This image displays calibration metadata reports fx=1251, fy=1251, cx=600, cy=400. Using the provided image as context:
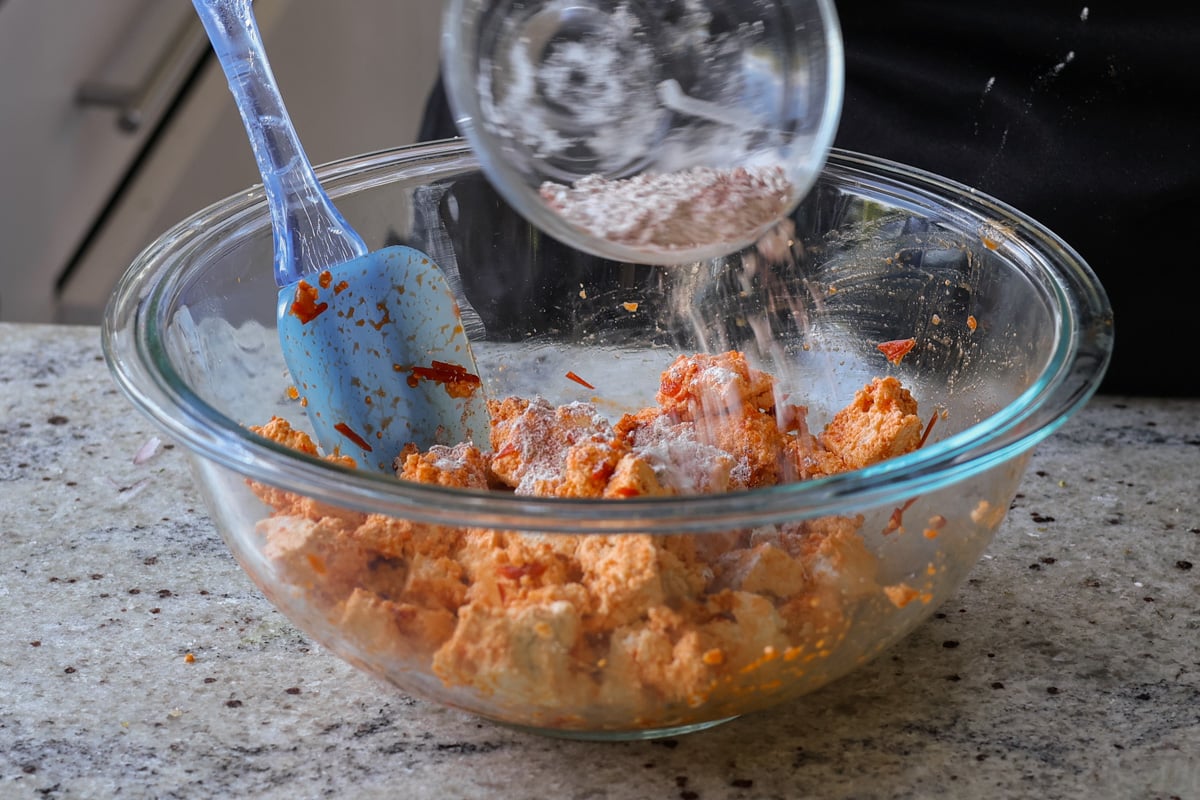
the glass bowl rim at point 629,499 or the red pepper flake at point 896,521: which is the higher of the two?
the glass bowl rim at point 629,499

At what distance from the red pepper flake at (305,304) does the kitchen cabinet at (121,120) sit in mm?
1921

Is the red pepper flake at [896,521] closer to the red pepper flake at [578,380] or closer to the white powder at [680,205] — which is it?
the white powder at [680,205]

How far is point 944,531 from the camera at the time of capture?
876 millimetres

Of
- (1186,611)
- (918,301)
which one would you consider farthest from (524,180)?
(1186,611)

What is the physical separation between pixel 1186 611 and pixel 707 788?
1.63 feet

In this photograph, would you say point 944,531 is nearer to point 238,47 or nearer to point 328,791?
point 328,791

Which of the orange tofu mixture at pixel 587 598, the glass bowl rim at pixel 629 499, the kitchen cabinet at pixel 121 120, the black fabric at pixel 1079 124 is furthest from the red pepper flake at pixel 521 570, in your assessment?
the kitchen cabinet at pixel 121 120

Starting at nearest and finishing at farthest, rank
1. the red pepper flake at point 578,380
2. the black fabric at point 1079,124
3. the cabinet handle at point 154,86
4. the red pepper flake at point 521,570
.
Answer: the red pepper flake at point 521,570 < the red pepper flake at point 578,380 < the black fabric at point 1079,124 < the cabinet handle at point 154,86

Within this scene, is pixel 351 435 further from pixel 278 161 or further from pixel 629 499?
pixel 629 499

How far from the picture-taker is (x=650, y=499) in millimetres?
737

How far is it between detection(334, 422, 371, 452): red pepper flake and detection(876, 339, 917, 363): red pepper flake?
50 centimetres

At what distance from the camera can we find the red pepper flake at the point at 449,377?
1195mm

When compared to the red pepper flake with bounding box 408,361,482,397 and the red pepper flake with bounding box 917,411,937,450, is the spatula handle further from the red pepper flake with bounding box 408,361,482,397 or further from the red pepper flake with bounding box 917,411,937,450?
the red pepper flake with bounding box 917,411,937,450

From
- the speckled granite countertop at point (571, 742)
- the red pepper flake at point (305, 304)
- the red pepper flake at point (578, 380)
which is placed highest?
the red pepper flake at point (305, 304)
